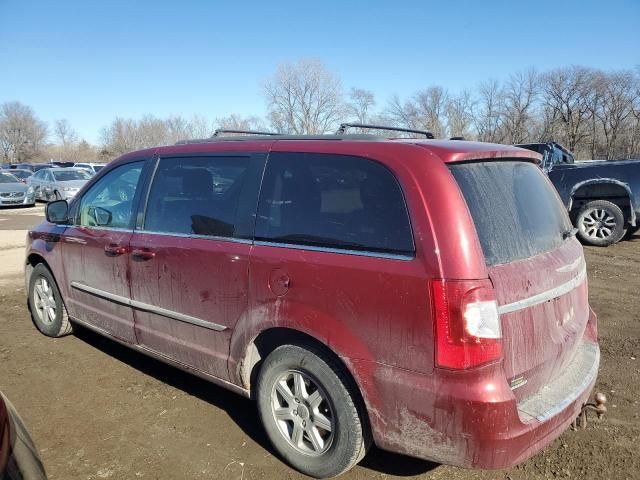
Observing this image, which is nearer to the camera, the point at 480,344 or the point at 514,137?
the point at 480,344

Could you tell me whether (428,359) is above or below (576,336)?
above

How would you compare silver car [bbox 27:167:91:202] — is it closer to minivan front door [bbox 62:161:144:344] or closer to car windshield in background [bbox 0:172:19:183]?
car windshield in background [bbox 0:172:19:183]

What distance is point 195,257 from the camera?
3123 millimetres

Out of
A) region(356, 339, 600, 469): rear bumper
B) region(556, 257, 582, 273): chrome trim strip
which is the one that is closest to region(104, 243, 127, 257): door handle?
region(356, 339, 600, 469): rear bumper

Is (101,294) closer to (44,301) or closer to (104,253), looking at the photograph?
(104,253)

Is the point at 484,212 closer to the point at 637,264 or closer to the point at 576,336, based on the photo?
the point at 576,336

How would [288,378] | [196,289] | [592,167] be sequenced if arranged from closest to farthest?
[288,378] < [196,289] < [592,167]

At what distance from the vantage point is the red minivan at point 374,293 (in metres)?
2.18

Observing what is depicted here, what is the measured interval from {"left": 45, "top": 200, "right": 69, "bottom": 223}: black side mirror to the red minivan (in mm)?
1372

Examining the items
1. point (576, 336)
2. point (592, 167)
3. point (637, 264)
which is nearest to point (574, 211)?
point (592, 167)

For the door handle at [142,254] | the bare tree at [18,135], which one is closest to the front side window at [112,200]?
the door handle at [142,254]

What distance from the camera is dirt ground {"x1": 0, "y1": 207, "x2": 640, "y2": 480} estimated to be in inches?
110

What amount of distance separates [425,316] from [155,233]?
209cm

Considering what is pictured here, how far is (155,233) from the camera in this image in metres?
3.49
